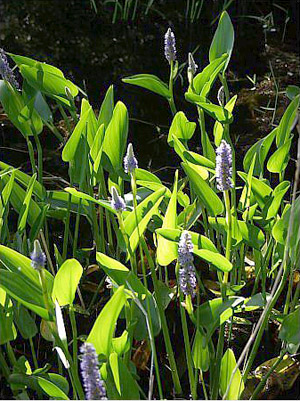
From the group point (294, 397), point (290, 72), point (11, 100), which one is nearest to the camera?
point (294, 397)

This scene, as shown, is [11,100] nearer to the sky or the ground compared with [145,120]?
nearer to the sky

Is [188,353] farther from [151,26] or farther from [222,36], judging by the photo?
[151,26]

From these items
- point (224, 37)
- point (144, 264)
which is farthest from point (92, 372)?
point (224, 37)

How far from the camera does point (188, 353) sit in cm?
112

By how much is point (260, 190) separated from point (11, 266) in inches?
19.9

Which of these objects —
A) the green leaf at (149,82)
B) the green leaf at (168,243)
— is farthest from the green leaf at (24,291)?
the green leaf at (149,82)

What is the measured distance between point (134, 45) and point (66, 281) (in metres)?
1.86

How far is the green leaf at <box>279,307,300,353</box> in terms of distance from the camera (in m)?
1.11

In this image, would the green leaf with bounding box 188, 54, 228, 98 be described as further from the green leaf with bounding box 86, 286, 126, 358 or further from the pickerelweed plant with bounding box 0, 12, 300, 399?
the green leaf with bounding box 86, 286, 126, 358

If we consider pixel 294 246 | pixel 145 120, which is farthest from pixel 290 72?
pixel 294 246

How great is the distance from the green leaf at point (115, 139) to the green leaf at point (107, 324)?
0.49 meters

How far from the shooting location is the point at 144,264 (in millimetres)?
1321

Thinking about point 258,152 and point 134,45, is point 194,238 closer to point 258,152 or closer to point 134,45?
point 258,152

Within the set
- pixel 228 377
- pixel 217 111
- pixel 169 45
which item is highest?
pixel 169 45
